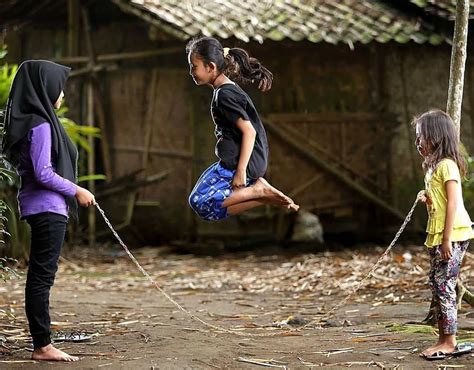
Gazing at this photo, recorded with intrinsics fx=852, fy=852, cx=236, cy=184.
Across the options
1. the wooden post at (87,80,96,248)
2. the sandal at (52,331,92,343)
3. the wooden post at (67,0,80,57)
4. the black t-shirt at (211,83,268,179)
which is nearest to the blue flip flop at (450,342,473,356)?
the black t-shirt at (211,83,268,179)

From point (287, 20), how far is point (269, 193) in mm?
Result: 6501

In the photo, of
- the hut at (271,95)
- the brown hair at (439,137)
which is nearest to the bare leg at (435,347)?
the brown hair at (439,137)

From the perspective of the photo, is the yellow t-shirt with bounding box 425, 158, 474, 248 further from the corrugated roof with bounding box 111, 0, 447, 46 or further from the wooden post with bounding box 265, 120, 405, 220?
the wooden post with bounding box 265, 120, 405, 220

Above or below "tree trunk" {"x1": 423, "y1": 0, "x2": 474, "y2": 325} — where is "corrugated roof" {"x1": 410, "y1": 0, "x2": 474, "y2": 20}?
above

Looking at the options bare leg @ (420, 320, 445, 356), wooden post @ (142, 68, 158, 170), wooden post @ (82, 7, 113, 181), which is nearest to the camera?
bare leg @ (420, 320, 445, 356)

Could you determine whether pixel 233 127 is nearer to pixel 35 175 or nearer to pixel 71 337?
pixel 35 175

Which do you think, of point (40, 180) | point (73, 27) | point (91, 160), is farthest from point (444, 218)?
point (73, 27)

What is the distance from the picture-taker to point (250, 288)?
29.8 feet

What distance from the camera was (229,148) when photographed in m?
5.21

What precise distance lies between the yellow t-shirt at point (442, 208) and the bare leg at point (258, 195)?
88cm

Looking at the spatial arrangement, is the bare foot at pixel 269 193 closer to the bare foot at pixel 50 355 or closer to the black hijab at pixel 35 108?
the black hijab at pixel 35 108

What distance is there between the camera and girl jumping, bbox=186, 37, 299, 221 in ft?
16.9

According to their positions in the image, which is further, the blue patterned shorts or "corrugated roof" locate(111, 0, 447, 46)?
"corrugated roof" locate(111, 0, 447, 46)

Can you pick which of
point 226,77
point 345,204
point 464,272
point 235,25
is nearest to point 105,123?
point 235,25
